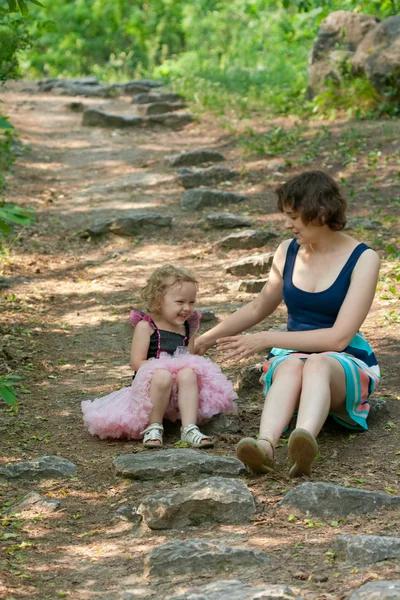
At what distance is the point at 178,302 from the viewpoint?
4.20m

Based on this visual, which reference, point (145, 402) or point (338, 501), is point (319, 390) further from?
point (145, 402)

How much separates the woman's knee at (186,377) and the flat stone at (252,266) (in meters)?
3.07

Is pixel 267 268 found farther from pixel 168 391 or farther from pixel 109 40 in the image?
pixel 109 40

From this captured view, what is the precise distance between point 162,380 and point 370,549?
1.58m

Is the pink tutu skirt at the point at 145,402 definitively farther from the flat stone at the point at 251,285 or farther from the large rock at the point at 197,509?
the flat stone at the point at 251,285

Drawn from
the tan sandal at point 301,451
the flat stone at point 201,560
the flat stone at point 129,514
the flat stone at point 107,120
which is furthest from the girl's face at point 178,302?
the flat stone at point 107,120

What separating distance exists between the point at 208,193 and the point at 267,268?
230cm

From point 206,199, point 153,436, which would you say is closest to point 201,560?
point 153,436

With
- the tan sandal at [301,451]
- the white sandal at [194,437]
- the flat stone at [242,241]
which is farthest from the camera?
the flat stone at [242,241]

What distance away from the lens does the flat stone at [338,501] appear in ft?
9.93

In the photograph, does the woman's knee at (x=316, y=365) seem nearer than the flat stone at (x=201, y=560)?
No

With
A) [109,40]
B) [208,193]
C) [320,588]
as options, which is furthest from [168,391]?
[109,40]

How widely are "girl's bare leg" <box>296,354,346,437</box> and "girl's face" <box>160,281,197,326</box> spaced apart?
78 centimetres

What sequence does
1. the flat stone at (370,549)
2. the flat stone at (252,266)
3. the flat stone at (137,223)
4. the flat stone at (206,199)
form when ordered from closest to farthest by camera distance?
the flat stone at (370,549)
the flat stone at (252,266)
the flat stone at (137,223)
the flat stone at (206,199)
